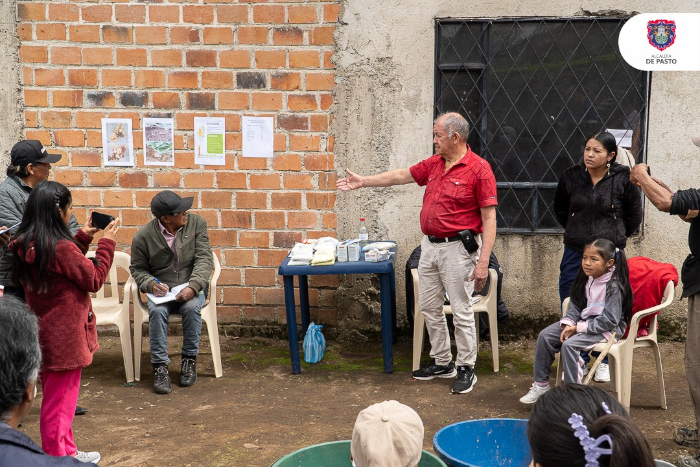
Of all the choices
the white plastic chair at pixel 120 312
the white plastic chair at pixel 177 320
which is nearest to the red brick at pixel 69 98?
the white plastic chair at pixel 120 312

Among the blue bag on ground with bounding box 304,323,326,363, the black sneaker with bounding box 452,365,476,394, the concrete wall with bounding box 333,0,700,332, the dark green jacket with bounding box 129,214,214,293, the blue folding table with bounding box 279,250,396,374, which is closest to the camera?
the black sneaker with bounding box 452,365,476,394

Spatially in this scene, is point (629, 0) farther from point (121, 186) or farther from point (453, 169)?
point (121, 186)

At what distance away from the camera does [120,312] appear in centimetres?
620

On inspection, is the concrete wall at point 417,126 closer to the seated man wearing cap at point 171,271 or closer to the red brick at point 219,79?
the red brick at point 219,79

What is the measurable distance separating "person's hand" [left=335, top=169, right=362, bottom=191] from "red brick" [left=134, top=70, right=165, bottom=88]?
1906 mm

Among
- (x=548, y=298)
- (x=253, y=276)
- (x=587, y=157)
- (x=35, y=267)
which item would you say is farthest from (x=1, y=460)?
(x=548, y=298)

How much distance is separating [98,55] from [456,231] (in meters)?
3.58

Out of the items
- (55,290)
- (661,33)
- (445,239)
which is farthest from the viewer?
(661,33)

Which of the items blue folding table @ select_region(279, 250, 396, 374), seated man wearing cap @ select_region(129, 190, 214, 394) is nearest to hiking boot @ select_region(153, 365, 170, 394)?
seated man wearing cap @ select_region(129, 190, 214, 394)

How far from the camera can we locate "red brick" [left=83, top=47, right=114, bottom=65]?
677 centimetres

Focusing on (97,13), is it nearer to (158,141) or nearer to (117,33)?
(117,33)

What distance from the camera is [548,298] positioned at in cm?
681

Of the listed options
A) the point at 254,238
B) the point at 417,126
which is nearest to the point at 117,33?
the point at 254,238

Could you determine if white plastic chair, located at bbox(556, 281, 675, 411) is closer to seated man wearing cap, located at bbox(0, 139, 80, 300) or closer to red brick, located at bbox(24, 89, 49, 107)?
seated man wearing cap, located at bbox(0, 139, 80, 300)
